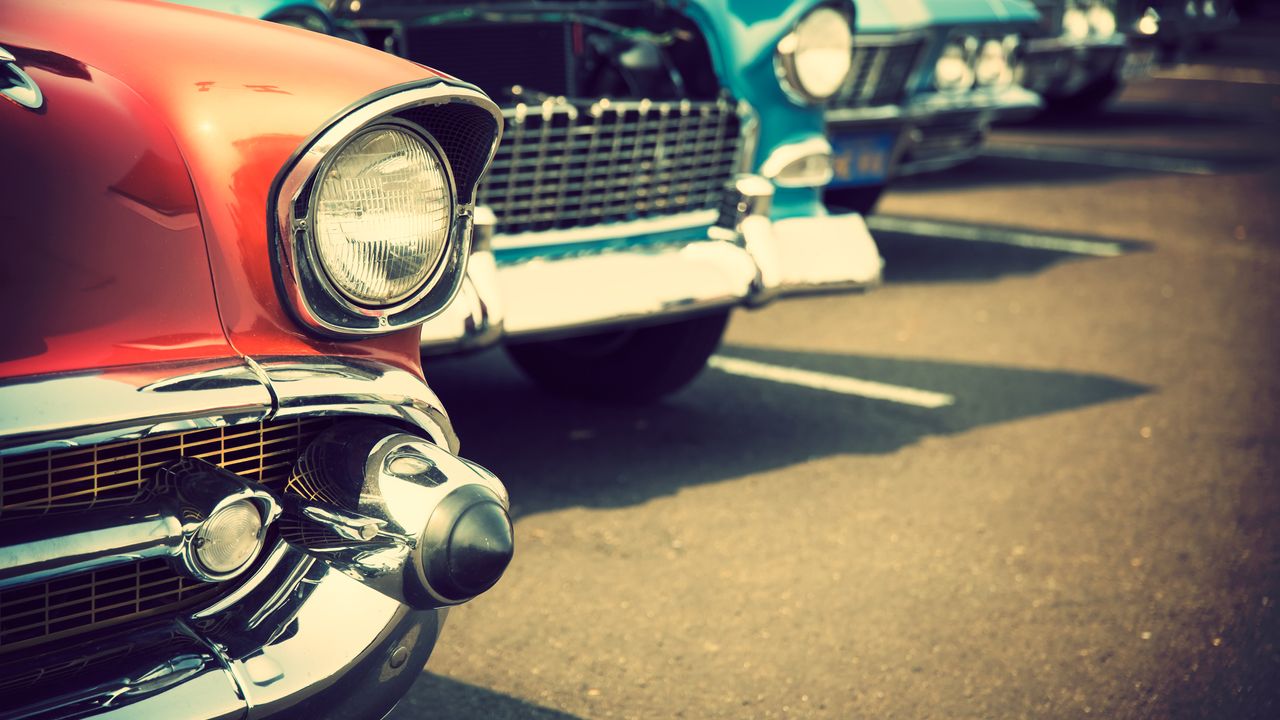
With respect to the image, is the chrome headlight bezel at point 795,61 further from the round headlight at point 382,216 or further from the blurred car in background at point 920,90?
the round headlight at point 382,216

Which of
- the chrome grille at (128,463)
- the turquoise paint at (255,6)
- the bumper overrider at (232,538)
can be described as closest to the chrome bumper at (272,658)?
the bumper overrider at (232,538)

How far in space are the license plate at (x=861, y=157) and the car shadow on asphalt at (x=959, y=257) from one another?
1.79 ft

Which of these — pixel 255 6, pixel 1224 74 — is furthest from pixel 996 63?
pixel 1224 74

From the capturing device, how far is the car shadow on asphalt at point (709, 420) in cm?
336

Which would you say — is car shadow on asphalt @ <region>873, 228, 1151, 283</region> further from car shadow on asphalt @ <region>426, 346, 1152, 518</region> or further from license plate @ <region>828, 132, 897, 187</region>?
car shadow on asphalt @ <region>426, 346, 1152, 518</region>

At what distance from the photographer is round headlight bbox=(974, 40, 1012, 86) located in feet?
20.5

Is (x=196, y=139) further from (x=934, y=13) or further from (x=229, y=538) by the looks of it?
(x=934, y=13)

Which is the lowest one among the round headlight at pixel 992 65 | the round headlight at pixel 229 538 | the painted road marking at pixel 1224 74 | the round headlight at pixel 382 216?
the painted road marking at pixel 1224 74

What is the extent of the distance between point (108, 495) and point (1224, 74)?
14.4 meters

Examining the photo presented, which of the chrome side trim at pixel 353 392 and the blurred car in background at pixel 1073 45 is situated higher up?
the chrome side trim at pixel 353 392

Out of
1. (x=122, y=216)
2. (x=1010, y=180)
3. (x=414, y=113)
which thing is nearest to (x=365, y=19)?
(x=414, y=113)

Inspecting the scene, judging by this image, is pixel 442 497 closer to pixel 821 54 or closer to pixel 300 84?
pixel 300 84

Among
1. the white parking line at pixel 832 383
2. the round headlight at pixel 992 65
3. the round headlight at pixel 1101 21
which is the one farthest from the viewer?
the round headlight at pixel 1101 21

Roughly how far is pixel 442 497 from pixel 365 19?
1.89m
